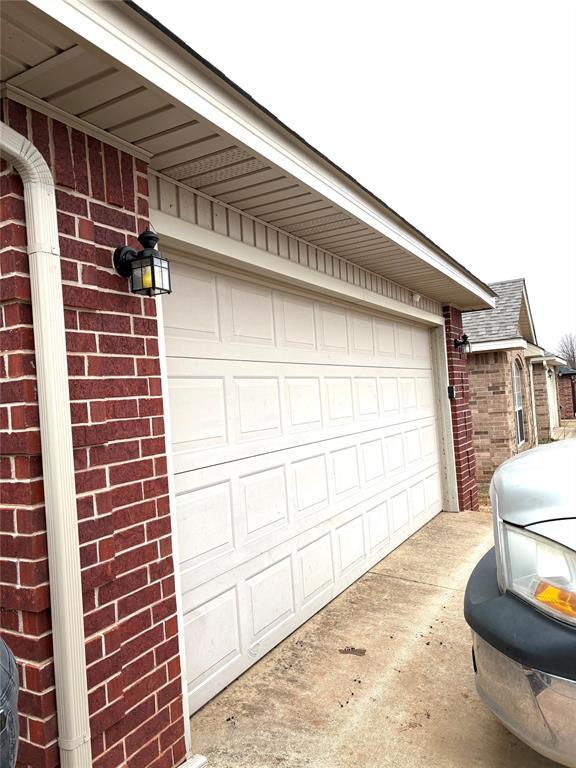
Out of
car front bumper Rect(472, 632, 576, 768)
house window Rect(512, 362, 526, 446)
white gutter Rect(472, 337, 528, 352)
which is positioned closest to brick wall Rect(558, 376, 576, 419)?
house window Rect(512, 362, 526, 446)

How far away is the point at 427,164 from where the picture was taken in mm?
17094

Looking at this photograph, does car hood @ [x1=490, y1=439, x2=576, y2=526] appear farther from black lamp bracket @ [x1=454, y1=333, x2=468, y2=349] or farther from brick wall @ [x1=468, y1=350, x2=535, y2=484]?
brick wall @ [x1=468, y1=350, x2=535, y2=484]

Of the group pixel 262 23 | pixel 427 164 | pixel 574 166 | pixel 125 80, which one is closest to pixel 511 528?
pixel 125 80

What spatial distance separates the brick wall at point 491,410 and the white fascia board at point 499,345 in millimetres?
388

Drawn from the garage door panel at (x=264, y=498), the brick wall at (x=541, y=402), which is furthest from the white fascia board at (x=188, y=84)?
the brick wall at (x=541, y=402)

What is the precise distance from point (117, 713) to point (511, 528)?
1.81m

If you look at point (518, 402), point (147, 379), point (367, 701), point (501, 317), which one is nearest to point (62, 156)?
point (147, 379)

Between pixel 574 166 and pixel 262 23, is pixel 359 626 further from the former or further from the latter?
pixel 574 166

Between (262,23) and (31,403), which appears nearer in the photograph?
(31,403)

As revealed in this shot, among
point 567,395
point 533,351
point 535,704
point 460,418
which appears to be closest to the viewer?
point 535,704

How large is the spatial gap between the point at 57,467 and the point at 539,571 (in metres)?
1.79

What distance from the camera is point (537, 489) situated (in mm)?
1847

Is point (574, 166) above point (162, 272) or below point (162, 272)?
above

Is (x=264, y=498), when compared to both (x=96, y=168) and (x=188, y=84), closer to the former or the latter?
(x=96, y=168)
